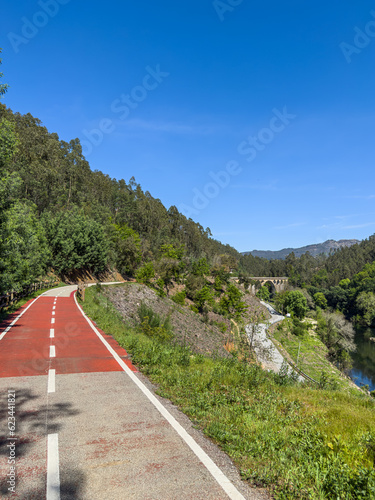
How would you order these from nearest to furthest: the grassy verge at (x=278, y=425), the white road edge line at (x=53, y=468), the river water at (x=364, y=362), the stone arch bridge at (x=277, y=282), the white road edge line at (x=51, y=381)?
the white road edge line at (x=53, y=468)
the grassy verge at (x=278, y=425)
the white road edge line at (x=51, y=381)
the river water at (x=364, y=362)
the stone arch bridge at (x=277, y=282)

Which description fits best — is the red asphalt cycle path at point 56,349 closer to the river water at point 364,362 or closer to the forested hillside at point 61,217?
the forested hillside at point 61,217

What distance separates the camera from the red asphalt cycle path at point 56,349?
7.72 meters

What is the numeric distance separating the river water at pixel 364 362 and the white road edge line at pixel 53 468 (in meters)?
49.8

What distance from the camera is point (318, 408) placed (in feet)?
19.1

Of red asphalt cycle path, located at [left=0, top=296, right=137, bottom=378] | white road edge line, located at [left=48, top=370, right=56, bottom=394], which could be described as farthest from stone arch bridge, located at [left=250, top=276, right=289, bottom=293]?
white road edge line, located at [left=48, top=370, right=56, bottom=394]

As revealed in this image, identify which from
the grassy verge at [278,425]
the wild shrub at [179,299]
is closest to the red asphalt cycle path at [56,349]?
the grassy verge at [278,425]

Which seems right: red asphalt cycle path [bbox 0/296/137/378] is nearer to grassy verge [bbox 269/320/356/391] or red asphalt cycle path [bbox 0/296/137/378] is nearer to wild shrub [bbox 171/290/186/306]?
grassy verge [bbox 269/320/356/391]

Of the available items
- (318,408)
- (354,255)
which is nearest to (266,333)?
(318,408)

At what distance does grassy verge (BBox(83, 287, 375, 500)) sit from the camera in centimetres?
347

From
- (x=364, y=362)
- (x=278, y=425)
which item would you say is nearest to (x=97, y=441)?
(x=278, y=425)

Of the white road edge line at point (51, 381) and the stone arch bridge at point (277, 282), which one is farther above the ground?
the white road edge line at point (51, 381)

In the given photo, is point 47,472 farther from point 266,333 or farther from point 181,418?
point 266,333

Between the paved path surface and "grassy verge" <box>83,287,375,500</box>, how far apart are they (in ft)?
1.14

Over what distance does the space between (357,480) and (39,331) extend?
39.5ft
